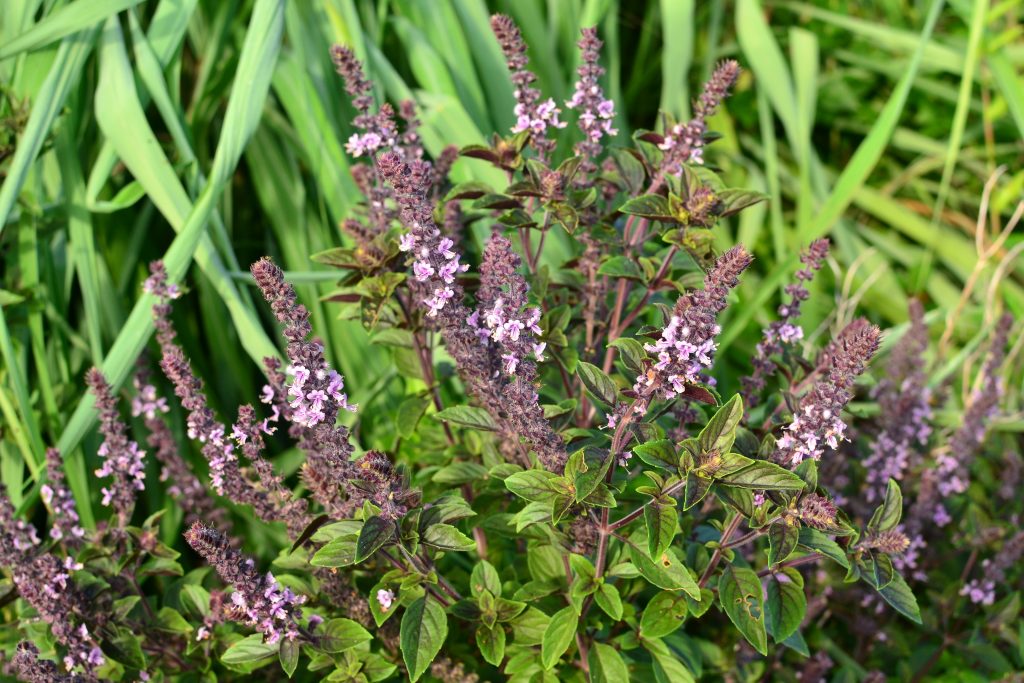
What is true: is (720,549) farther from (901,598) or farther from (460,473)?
(460,473)

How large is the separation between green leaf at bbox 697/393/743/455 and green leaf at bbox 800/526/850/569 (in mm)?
246

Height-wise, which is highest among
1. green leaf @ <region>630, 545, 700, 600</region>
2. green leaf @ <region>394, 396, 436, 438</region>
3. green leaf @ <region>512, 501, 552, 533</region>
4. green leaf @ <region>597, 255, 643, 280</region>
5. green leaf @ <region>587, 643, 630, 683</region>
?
green leaf @ <region>597, 255, 643, 280</region>

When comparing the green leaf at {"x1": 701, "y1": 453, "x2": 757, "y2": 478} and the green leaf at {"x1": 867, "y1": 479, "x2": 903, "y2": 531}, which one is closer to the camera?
the green leaf at {"x1": 701, "y1": 453, "x2": 757, "y2": 478}

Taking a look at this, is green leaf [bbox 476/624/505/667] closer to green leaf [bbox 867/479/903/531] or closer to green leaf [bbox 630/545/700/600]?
green leaf [bbox 630/545/700/600]

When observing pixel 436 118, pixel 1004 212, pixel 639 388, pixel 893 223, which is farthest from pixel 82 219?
pixel 1004 212

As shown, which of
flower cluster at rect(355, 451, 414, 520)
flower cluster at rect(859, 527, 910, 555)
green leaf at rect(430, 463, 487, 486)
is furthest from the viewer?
green leaf at rect(430, 463, 487, 486)

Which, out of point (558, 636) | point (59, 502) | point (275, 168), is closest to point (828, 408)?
point (558, 636)

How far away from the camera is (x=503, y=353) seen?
1.61 metres

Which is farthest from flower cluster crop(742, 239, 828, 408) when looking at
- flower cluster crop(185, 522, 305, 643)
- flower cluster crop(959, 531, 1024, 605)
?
flower cluster crop(185, 522, 305, 643)

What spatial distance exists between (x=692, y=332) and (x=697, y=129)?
63 cm

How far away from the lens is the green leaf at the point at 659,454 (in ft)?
4.94

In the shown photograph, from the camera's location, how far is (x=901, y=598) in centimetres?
174

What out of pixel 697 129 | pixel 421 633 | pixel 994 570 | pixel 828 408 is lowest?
pixel 994 570

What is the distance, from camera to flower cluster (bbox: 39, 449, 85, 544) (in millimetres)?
2031
